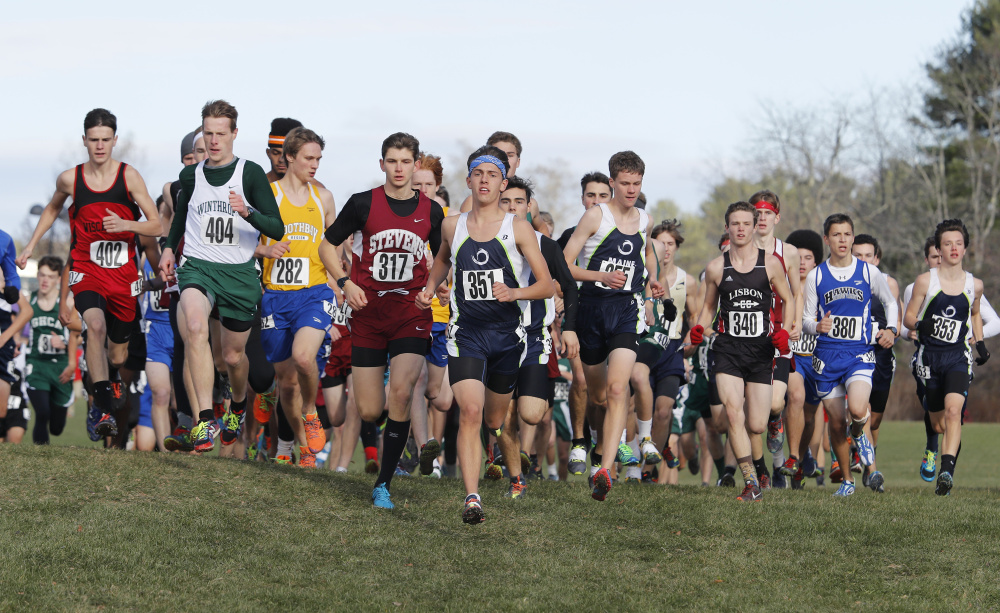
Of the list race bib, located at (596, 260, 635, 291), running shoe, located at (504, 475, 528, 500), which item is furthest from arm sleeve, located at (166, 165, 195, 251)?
race bib, located at (596, 260, 635, 291)

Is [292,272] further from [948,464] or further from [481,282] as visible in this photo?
[948,464]

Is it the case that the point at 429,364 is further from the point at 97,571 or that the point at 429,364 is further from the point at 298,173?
the point at 97,571

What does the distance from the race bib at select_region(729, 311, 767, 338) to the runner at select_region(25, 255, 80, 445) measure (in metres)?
8.38

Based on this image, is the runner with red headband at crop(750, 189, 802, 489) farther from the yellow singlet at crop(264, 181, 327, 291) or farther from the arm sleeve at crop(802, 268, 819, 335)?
the yellow singlet at crop(264, 181, 327, 291)

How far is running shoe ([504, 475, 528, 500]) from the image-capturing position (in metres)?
8.53

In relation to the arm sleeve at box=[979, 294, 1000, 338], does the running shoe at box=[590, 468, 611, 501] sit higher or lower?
lower

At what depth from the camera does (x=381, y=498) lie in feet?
26.0

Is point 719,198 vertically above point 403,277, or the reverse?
point 719,198

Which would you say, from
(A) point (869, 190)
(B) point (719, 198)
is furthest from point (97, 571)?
(B) point (719, 198)

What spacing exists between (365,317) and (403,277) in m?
0.41

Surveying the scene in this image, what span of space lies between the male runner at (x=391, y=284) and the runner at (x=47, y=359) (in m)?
6.84

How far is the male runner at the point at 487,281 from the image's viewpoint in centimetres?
738

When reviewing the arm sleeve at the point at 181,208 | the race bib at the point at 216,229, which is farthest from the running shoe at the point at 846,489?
the arm sleeve at the point at 181,208

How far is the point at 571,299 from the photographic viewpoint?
308 inches
